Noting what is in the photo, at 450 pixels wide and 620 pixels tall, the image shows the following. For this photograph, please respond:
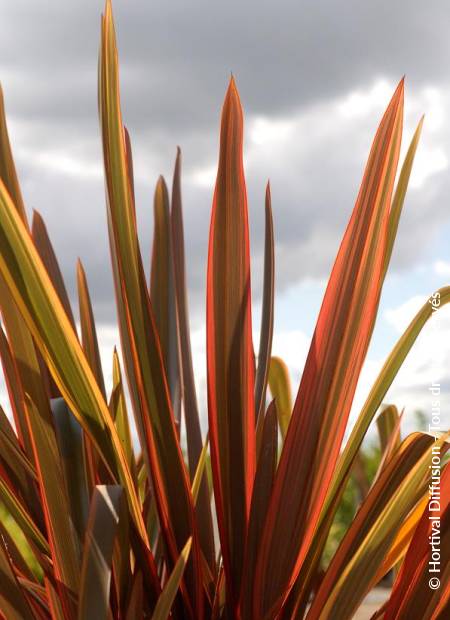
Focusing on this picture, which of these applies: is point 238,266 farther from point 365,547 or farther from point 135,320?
point 365,547

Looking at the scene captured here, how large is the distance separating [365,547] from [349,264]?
26 cm

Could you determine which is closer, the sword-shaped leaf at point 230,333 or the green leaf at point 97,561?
the green leaf at point 97,561

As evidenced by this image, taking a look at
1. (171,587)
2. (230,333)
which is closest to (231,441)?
(230,333)

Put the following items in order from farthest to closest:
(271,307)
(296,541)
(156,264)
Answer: (156,264) → (271,307) → (296,541)

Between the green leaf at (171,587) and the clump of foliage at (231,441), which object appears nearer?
the green leaf at (171,587)

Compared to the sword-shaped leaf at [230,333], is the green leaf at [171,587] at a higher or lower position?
lower

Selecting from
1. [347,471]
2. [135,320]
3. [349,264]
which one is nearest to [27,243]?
[135,320]

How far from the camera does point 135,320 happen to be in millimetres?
726

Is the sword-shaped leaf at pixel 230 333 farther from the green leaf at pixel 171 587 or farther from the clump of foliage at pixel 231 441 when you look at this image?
the green leaf at pixel 171 587

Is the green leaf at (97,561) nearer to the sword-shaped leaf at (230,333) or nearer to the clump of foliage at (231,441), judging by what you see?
Result: the clump of foliage at (231,441)

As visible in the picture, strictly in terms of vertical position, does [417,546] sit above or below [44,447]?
below

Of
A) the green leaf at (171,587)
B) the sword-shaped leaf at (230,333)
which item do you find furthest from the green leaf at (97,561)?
the sword-shaped leaf at (230,333)

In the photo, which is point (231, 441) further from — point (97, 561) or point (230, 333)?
point (97, 561)

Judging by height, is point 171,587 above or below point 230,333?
below
